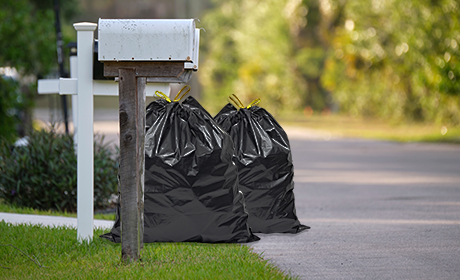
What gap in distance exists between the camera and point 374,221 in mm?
6531

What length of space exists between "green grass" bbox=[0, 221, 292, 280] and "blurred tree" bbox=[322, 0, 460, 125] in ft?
43.9

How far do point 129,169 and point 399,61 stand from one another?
1855cm

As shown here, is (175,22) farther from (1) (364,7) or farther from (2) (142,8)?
(2) (142,8)

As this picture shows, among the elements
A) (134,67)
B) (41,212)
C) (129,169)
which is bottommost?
(41,212)

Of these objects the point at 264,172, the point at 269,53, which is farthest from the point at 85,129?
the point at 269,53

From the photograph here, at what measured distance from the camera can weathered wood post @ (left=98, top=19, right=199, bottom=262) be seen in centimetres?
428

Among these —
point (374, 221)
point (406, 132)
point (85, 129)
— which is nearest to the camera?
point (85, 129)

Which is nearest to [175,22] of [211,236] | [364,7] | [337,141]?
[211,236]

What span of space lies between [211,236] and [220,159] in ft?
2.00

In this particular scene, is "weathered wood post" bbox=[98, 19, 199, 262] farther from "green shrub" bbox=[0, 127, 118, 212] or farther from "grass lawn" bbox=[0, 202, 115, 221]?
"green shrub" bbox=[0, 127, 118, 212]

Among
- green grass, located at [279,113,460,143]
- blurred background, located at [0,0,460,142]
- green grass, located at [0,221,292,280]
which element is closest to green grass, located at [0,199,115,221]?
green grass, located at [0,221,292,280]

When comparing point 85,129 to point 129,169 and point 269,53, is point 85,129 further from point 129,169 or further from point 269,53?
point 269,53

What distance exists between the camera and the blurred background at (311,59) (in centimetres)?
1454

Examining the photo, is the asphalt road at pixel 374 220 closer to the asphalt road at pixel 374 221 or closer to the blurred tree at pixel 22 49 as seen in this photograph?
the asphalt road at pixel 374 221
